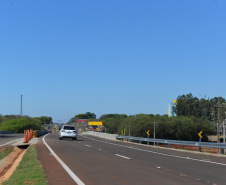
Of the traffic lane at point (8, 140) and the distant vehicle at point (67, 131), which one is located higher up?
the distant vehicle at point (67, 131)

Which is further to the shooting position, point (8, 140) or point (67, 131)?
point (67, 131)

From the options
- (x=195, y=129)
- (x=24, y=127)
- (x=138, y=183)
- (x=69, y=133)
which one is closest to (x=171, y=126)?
(x=195, y=129)

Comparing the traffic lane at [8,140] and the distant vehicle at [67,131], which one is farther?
the distant vehicle at [67,131]

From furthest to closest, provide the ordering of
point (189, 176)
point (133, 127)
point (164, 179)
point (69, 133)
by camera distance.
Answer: point (133, 127) < point (69, 133) < point (189, 176) < point (164, 179)

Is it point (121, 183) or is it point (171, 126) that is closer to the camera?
point (121, 183)

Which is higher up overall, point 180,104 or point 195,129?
point 180,104

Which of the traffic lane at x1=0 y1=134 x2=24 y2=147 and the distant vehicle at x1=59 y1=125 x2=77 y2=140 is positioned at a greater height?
the distant vehicle at x1=59 y1=125 x2=77 y2=140

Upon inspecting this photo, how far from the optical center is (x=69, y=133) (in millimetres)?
39781

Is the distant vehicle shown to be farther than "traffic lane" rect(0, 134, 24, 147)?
Yes

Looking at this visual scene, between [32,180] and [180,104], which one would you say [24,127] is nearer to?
[180,104]

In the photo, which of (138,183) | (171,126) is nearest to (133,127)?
(171,126)

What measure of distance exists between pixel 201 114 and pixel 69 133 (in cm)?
7668

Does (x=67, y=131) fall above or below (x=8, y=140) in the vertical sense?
above

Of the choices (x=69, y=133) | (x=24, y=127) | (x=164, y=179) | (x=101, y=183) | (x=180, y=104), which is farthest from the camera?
(x=24, y=127)
